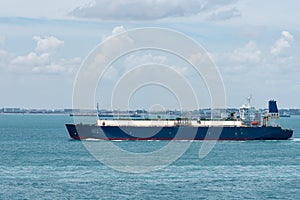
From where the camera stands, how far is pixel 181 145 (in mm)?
101500

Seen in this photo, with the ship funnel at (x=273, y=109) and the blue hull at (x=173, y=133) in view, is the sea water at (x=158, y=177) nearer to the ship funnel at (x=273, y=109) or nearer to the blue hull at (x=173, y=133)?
the blue hull at (x=173, y=133)

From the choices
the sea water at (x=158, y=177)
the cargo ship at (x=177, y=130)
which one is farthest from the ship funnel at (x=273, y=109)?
the sea water at (x=158, y=177)

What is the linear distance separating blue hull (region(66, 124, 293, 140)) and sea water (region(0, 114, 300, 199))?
2119 cm

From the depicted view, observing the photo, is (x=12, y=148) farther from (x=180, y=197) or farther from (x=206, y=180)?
(x=180, y=197)

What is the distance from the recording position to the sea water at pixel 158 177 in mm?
52500

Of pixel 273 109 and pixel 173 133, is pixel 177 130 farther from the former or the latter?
pixel 273 109

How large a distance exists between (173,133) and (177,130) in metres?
1.07

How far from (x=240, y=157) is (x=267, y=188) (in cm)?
2594

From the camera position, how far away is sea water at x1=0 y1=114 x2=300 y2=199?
52.5 m

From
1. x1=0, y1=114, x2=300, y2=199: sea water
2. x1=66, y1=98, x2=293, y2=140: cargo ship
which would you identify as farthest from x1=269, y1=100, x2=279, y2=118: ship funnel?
x1=0, y1=114, x2=300, y2=199: sea water

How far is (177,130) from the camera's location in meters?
112

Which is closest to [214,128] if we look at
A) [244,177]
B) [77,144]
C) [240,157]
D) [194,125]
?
[194,125]

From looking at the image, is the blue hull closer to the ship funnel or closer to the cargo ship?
the cargo ship

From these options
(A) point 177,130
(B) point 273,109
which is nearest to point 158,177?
(A) point 177,130
